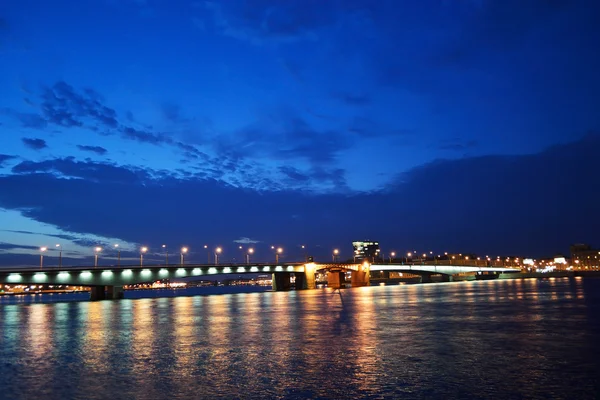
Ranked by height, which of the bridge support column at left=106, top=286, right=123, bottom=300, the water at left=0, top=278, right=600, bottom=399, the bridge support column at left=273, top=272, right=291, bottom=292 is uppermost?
the water at left=0, top=278, right=600, bottom=399

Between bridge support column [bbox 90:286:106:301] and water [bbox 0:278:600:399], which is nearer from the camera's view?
water [bbox 0:278:600:399]

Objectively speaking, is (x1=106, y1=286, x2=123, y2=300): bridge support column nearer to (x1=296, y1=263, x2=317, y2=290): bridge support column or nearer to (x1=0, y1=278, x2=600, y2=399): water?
(x1=296, y1=263, x2=317, y2=290): bridge support column

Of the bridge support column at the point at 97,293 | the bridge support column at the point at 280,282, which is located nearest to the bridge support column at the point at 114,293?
the bridge support column at the point at 97,293

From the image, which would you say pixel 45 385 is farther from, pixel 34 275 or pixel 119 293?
pixel 119 293

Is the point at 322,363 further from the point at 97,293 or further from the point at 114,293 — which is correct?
the point at 97,293

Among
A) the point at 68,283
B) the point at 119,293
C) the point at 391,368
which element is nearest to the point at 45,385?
the point at 391,368

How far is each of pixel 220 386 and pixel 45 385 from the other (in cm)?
614

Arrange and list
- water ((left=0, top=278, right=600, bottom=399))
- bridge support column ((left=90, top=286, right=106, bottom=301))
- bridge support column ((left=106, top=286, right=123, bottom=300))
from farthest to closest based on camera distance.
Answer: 1. bridge support column ((left=106, top=286, right=123, bottom=300))
2. bridge support column ((left=90, top=286, right=106, bottom=301))
3. water ((left=0, top=278, right=600, bottom=399))

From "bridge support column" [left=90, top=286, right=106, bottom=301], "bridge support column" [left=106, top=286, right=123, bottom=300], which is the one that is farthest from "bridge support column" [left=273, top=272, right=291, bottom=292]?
"bridge support column" [left=90, top=286, right=106, bottom=301]

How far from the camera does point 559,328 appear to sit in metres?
27.9

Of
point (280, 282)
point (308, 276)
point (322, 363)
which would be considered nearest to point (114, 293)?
point (280, 282)

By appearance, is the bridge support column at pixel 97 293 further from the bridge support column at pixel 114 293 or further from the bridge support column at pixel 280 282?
the bridge support column at pixel 280 282

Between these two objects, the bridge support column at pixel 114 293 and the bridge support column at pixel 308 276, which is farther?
the bridge support column at pixel 308 276

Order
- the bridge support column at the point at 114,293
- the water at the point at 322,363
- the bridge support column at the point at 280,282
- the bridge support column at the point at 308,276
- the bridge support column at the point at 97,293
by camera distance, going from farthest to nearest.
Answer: the bridge support column at the point at 280,282 → the bridge support column at the point at 308,276 → the bridge support column at the point at 114,293 → the bridge support column at the point at 97,293 → the water at the point at 322,363
